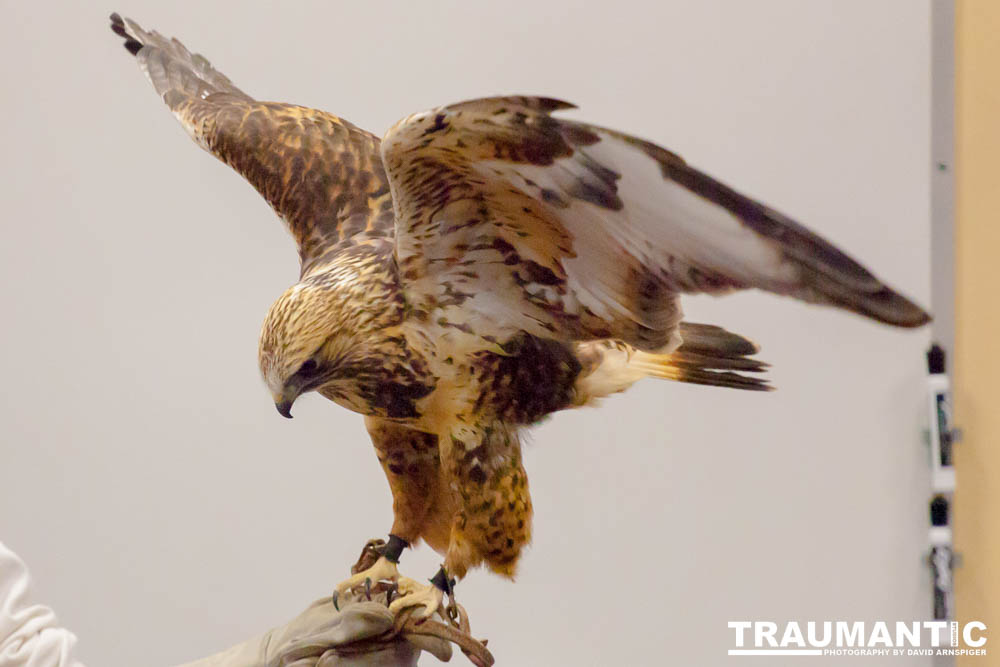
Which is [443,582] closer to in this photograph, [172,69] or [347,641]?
[347,641]

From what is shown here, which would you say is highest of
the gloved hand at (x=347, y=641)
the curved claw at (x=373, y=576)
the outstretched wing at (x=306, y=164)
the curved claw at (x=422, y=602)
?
the outstretched wing at (x=306, y=164)

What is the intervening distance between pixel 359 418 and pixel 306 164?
1.68 ft

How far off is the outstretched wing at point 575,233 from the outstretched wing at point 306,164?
0.14 meters

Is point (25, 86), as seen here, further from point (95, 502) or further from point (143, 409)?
point (95, 502)

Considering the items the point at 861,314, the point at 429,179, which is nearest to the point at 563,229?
the point at 429,179

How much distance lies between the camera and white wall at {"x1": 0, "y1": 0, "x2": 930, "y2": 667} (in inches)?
52.3

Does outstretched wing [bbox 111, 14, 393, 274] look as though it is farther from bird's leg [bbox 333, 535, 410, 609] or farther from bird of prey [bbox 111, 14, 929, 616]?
bird's leg [bbox 333, 535, 410, 609]

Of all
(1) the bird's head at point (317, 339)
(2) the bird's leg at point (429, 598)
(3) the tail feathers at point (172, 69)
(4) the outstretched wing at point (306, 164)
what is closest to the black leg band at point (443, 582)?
(2) the bird's leg at point (429, 598)

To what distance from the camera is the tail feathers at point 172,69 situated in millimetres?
1251

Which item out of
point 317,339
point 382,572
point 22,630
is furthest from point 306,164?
point 22,630

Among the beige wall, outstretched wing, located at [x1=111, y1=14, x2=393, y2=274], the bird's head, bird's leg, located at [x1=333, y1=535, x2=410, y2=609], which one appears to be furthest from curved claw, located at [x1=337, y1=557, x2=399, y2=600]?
the beige wall

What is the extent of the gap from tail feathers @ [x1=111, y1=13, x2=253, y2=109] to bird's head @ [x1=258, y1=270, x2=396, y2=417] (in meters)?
0.41

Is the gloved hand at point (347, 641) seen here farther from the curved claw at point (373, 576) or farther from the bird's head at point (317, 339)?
the bird's head at point (317, 339)

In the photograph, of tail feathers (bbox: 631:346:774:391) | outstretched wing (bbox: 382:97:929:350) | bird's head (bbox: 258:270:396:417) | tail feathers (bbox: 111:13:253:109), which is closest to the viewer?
outstretched wing (bbox: 382:97:929:350)
